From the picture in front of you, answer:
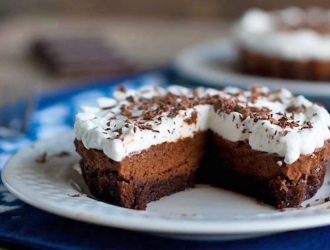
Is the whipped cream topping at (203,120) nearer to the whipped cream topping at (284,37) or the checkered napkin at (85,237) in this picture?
the checkered napkin at (85,237)

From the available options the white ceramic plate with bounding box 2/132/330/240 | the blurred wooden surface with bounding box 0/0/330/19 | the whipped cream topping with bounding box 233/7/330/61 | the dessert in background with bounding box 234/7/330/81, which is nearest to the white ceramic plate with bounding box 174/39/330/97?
the dessert in background with bounding box 234/7/330/81

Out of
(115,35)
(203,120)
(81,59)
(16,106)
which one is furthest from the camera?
(115,35)

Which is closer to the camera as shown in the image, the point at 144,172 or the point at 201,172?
the point at 144,172

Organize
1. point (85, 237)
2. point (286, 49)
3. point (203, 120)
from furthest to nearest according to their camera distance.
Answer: point (286, 49), point (203, 120), point (85, 237)

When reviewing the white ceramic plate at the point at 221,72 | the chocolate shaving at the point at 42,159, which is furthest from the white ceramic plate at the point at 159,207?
the white ceramic plate at the point at 221,72

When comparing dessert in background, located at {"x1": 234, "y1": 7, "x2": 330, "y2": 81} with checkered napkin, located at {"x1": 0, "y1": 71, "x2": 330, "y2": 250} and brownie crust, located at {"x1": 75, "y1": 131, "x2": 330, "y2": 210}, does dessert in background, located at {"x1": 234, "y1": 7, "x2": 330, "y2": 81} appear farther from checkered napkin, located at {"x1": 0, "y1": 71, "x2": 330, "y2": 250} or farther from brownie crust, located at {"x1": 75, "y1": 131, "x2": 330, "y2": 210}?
checkered napkin, located at {"x1": 0, "y1": 71, "x2": 330, "y2": 250}

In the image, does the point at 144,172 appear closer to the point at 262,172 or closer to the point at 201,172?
the point at 201,172

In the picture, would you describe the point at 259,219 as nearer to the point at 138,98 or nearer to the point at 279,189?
the point at 279,189

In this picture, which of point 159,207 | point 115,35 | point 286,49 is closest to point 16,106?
point 159,207
